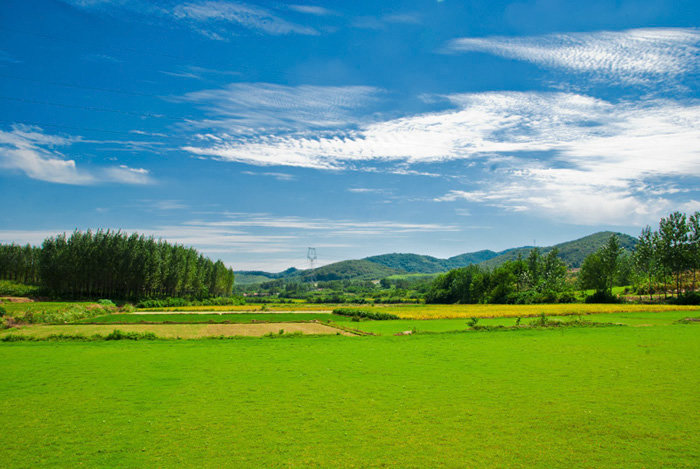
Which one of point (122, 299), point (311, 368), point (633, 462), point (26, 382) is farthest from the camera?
point (122, 299)

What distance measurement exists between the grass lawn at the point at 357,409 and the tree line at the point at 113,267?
82419 mm

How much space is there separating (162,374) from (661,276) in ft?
316

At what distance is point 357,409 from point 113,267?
102380 mm

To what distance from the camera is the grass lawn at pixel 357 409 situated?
10.6m

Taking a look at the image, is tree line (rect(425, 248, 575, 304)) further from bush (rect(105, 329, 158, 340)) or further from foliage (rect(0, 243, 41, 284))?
foliage (rect(0, 243, 41, 284))

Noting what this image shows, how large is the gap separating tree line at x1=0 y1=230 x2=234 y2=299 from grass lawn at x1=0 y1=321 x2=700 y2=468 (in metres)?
82.4

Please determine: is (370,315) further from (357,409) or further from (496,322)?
(357,409)

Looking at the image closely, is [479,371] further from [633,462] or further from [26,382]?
[26,382]

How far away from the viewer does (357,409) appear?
1448 centimetres

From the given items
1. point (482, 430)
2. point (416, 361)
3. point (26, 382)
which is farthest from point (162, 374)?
point (482, 430)

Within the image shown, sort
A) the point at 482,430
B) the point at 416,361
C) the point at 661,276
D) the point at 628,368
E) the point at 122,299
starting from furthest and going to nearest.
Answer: the point at 122,299 < the point at 661,276 < the point at 416,361 < the point at 628,368 < the point at 482,430

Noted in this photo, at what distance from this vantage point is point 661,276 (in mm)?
82000

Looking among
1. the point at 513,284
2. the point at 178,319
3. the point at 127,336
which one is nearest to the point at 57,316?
the point at 178,319

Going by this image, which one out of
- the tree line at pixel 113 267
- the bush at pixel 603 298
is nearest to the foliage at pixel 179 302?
the tree line at pixel 113 267
